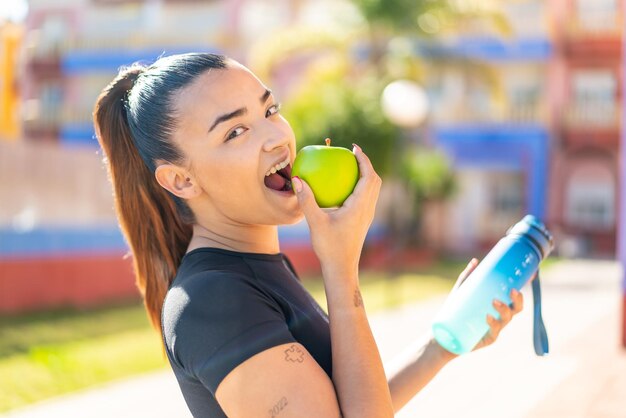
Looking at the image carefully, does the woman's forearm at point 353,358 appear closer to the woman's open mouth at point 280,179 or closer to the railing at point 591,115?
the woman's open mouth at point 280,179

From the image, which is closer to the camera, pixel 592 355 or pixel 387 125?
pixel 592 355

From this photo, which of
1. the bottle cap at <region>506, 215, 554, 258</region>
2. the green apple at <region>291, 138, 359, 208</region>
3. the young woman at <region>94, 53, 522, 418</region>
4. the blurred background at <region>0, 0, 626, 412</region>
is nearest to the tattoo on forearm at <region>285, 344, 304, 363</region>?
the young woman at <region>94, 53, 522, 418</region>

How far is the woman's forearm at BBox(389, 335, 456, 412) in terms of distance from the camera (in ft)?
5.36

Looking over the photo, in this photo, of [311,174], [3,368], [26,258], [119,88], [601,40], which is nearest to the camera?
[311,174]

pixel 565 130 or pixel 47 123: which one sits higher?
pixel 565 130

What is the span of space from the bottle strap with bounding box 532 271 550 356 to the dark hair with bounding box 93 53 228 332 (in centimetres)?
70

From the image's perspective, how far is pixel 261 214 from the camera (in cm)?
141

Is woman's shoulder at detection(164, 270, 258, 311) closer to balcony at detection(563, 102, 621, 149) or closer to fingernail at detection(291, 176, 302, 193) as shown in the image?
fingernail at detection(291, 176, 302, 193)

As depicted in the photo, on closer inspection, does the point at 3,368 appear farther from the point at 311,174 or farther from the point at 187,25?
the point at 187,25

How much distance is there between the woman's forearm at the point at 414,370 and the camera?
5.36ft

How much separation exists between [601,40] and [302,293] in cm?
Answer: 2202

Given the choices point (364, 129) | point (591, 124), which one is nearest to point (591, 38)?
point (591, 124)

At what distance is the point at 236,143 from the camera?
134 centimetres

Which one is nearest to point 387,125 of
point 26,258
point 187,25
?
point 26,258
